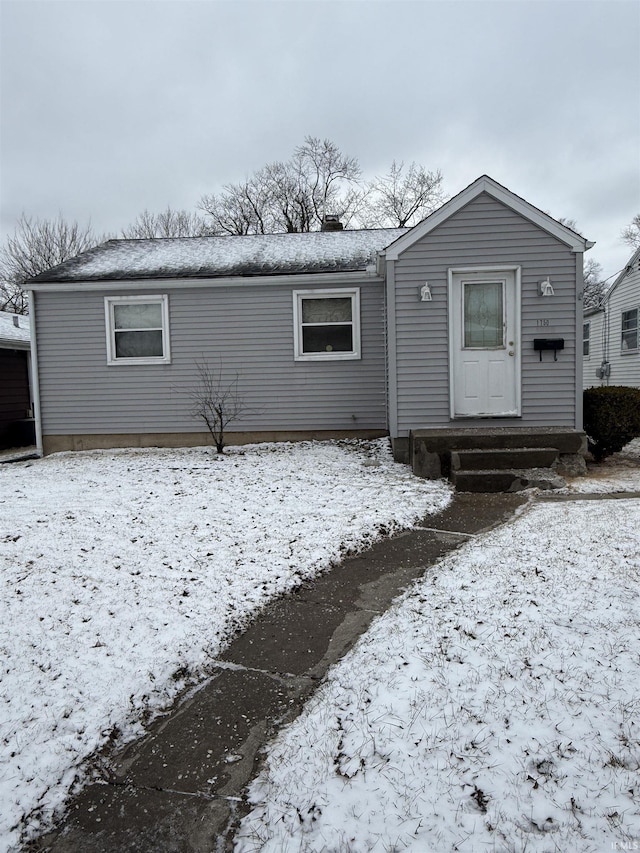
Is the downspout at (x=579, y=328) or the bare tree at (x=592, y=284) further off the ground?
the bare tree at (x=592, y=284)

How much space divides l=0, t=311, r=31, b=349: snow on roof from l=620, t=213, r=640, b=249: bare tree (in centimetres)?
3562

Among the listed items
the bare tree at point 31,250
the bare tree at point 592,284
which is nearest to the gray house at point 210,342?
the bare tree at point 31,250

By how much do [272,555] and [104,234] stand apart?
29469mm

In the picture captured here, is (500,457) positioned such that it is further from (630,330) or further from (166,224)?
(166,224)

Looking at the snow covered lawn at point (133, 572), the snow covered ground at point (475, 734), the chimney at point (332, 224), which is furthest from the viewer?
the chimney at point (332, 224)

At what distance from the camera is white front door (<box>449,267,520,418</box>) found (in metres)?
8.18

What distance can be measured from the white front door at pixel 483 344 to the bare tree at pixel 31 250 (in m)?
25.5

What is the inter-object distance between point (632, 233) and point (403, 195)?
58.1ft

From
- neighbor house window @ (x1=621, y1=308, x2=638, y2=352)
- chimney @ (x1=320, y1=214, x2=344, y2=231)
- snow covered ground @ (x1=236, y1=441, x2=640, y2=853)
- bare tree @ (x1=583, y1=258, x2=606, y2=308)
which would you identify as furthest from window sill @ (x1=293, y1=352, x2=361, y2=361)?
bare tree @ (x1=583, y1=258, x2=606, y2=308)

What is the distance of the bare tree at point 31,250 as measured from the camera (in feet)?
91.5

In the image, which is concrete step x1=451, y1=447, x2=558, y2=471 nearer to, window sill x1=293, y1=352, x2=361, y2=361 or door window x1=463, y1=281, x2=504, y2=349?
door window x1=463, y1=281, x2=504, y2=349

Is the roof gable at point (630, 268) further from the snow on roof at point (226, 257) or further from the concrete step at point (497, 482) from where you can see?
the concrete step at point (497, 482)

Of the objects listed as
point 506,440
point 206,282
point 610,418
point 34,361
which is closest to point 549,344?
point 610,418

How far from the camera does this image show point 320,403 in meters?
10.4
